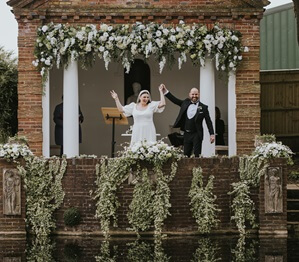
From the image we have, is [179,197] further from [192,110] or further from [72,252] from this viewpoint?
[72,252]

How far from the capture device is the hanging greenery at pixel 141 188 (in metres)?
20.5

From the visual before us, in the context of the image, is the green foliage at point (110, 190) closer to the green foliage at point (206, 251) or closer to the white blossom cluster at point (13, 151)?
the white blossom cluster at point (13, 151)

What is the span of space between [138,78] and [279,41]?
588 centimetres

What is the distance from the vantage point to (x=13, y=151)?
2052 cm

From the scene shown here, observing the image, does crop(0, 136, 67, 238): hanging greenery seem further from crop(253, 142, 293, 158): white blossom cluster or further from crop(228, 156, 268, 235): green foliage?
crop(253, 142, 293, 158): white blossom cluster

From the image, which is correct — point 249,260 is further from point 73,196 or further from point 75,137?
point 75,137

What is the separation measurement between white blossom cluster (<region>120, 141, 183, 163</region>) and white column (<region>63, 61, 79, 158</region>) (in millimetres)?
3992

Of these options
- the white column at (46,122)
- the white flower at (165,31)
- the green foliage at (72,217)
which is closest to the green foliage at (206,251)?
the green foliage at (72,217)

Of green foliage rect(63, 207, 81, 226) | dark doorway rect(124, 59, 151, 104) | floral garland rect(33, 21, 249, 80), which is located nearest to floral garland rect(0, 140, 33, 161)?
green foliage rect(63, 207, 81, 226)

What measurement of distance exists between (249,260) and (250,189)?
4.17 meters

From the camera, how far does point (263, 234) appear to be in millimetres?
20562

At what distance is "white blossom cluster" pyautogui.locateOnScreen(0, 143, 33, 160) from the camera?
67.2 feet

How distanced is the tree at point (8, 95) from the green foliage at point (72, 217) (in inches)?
285

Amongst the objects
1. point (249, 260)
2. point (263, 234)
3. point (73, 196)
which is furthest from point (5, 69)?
point (249, 260)
